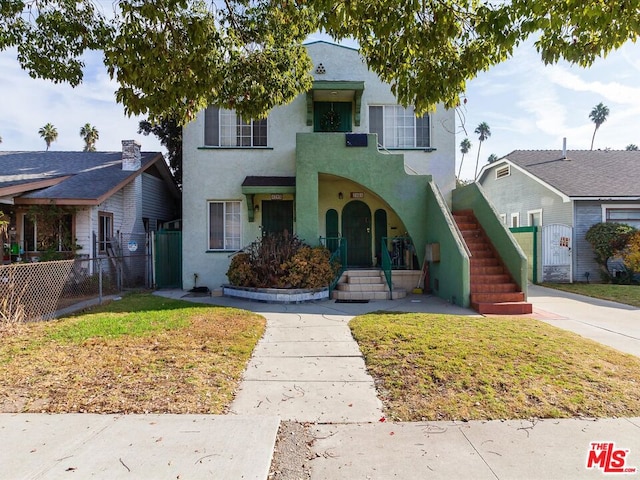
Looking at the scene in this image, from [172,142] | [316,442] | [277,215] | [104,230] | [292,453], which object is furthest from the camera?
[172,142]

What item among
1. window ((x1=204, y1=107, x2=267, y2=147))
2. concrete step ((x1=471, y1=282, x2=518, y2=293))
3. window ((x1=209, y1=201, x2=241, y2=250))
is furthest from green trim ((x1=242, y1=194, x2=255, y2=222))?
concrete step ((x1=471, y1=282, x2=518, y2=293))

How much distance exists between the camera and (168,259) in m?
13.3

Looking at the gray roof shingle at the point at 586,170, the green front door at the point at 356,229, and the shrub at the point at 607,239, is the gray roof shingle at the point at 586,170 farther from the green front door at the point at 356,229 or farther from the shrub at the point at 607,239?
the green front door at the point at 356,229

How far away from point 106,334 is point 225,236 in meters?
6.48

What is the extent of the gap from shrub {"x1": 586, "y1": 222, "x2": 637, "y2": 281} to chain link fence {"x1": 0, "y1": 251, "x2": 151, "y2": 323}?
1617cm

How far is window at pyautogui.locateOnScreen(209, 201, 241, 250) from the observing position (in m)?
12.7

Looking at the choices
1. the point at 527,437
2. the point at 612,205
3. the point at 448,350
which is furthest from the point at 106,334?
the point at 612,205

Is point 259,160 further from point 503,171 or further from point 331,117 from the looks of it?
point 503,171

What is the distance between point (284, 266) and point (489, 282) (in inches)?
208

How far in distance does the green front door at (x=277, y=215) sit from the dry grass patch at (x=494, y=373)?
6.59 m

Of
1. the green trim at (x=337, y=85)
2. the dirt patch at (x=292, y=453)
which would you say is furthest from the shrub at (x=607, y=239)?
the dirt patch at (x=292, y=453)

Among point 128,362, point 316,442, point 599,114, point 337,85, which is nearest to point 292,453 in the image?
point 316,442

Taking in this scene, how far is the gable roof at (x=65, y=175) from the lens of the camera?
1141 centimetres

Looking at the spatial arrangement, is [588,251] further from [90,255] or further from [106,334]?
[90,255]
